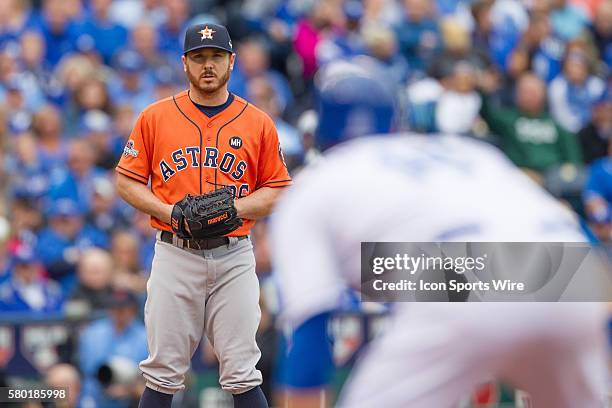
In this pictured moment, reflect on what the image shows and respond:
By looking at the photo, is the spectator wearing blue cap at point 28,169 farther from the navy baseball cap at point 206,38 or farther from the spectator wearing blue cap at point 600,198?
the navy baseball cap at point 206,38

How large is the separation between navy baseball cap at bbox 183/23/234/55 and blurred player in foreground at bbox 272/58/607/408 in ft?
5.24

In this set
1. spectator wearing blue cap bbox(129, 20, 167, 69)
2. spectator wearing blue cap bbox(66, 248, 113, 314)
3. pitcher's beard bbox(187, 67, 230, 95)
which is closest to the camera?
pitcher's beard bbox(187, 67, 230, 95)

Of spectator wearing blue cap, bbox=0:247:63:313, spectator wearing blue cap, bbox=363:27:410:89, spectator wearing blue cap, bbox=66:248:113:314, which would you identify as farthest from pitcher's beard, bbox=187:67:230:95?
spectator wearing blue cap, bbox=363:27:410:89

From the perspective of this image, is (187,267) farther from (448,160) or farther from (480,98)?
(480,98)

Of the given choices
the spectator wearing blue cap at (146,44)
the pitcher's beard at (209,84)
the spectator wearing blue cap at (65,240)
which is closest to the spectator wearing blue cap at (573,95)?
the spectator wearing blue cap at (146,44)

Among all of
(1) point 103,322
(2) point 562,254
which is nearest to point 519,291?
(2) point 562,254

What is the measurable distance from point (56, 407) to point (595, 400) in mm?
3769

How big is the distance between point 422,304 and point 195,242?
1.81m

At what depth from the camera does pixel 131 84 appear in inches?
452

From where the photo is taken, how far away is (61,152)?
1066 centimetres

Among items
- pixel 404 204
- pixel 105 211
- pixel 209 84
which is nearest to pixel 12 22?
pixel 105 211

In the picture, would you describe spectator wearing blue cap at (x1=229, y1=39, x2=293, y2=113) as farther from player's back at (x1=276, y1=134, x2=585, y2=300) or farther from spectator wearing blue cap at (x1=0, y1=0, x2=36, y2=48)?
player's back at (x1=276, y1=134, x2=585, y2=300)

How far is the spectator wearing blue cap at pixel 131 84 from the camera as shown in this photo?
445 inches

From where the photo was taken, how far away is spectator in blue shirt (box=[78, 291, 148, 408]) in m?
7.95
